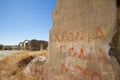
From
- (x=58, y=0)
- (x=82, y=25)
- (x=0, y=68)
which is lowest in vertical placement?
(x=0, y=68)

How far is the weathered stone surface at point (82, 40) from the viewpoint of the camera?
3074 mm

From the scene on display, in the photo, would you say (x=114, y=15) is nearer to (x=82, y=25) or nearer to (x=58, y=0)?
(x=82, y=25)

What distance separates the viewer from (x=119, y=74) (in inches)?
112

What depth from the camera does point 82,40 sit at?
3.59m

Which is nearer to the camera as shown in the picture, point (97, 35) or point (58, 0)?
point (97, 35)

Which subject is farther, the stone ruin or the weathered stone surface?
the stone ruin

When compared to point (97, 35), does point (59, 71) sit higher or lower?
lower

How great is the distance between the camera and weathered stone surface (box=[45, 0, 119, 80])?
121 inches

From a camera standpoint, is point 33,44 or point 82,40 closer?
point 82,40

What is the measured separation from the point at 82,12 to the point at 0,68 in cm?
609

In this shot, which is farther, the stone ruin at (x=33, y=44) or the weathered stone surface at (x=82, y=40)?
the stone ruin at (x=33, y=44)

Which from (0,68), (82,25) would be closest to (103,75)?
(82,25)

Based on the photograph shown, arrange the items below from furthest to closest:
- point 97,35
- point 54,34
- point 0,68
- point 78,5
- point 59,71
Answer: point 0,68 < point 54,34 < point 59,71 < point 78,5 < point 97,35

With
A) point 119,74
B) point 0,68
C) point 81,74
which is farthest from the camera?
point 0,68
